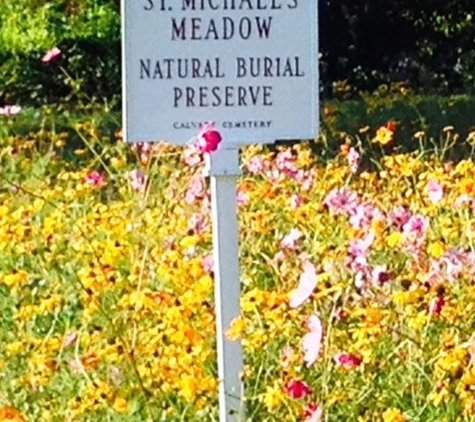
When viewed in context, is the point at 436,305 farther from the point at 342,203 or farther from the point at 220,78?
the point at 342,203

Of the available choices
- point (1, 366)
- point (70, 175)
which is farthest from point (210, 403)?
point (70, 175)

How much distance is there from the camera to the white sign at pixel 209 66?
11.3ft

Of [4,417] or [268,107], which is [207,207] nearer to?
[268,107]

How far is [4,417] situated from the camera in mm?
3000

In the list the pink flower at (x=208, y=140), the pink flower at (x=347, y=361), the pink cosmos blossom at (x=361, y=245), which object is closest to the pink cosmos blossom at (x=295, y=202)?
the pink cosmos blossom at (x=361, y=245)

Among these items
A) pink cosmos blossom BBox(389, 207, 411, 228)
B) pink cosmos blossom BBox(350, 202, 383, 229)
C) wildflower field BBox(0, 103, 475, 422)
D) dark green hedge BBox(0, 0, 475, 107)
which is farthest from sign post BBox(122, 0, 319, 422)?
dark green hedge BBox(0, 0, 475, 107)

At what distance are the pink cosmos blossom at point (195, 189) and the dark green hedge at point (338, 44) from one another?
978 centimetres

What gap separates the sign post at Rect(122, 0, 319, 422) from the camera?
346 centimetres

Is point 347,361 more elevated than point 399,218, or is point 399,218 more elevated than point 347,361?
point 399,218

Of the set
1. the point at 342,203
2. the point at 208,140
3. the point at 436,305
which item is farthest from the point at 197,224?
the point at 436,305

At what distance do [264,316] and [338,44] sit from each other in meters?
12.8

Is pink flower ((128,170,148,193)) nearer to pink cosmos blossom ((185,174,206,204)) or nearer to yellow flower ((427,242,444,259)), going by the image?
pink cosmos blossom ((185,174,206,204))

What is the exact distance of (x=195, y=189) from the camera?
5.05 m

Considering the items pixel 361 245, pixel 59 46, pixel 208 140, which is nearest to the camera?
pixel 208 140
